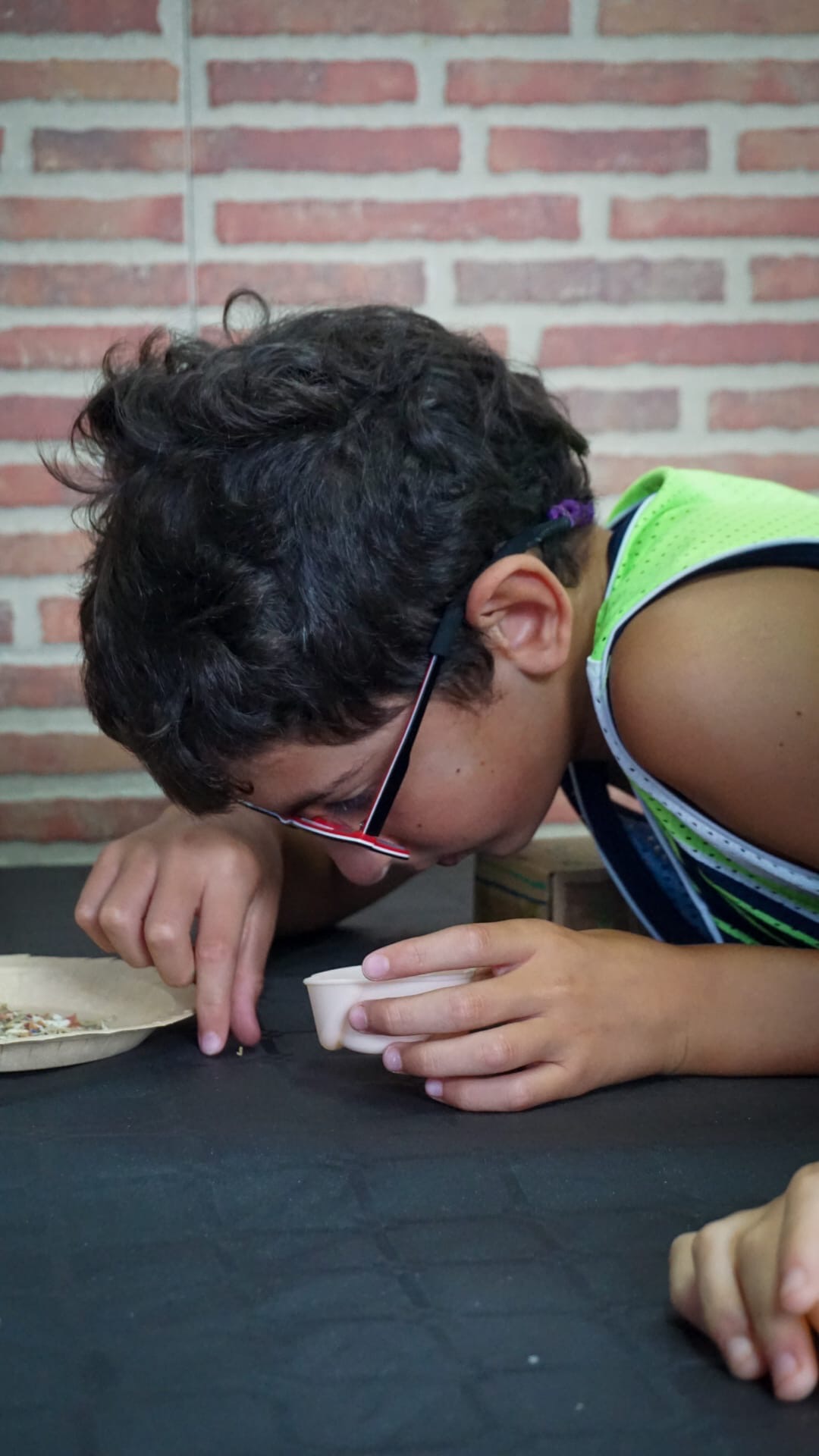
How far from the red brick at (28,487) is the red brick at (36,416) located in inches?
2.0

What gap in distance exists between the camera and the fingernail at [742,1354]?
0.59 m

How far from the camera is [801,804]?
947 mm

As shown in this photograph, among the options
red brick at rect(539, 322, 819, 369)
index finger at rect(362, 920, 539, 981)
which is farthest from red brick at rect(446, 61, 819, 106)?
index finger at rect(362, 920, 539, 981)

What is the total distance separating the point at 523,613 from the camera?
1098 mm

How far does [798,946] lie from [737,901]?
0.07 m

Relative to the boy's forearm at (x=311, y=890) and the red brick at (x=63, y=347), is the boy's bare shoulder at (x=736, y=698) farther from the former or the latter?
the red brick at (x=63, y=347)

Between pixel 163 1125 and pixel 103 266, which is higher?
pixel 103 266

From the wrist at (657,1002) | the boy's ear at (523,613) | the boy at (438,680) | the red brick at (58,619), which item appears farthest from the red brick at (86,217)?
the wrist at (657,1002)

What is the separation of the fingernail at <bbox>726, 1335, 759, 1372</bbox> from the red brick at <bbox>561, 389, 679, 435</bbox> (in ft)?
6.00

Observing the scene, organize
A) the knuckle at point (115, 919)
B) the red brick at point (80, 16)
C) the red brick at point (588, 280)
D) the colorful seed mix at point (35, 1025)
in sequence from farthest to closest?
1. the red brick at point (588, 280)
2. the red brick at point (80, 16)
3. the knuckle at point (115, 919)
4. the colorful seed mix at point (35, 1025)

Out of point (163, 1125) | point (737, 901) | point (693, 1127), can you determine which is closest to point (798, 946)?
point (737, 901)

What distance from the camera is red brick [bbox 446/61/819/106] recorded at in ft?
7.09

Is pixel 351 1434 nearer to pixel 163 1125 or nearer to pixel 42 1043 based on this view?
pixel 163 1125

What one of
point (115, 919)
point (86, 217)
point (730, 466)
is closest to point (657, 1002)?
point (115, 919)
